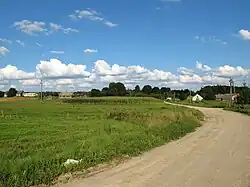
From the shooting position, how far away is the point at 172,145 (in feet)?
63.4

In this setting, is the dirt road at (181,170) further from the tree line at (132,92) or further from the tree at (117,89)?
the tree at (117,89)

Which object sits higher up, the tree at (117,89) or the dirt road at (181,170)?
the tree at (117,89)

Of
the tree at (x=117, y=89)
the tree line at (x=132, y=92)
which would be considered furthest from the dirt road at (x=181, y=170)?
the tree at (x=117, y=89)

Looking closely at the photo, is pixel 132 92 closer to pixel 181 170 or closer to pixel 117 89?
pixel 117 89

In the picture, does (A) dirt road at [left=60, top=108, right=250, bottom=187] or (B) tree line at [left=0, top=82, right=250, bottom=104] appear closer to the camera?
(A) dirt road at [left=60, top=108, right=250, bottom=187]

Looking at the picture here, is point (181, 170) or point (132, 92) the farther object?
point (132, 92)

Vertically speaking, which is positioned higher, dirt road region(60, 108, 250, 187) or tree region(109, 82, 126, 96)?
tree region(109, 82, 126, 96)

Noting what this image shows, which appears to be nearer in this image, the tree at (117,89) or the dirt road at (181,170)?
the dirt road at (181,170)

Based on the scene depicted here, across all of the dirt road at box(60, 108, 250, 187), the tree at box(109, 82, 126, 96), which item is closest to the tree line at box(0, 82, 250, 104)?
the tree at box(109, 82, 126, 96)

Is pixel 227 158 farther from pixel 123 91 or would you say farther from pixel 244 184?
pixel 123 91

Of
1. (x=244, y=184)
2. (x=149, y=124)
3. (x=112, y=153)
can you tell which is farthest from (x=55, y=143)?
(x=149, y=124)

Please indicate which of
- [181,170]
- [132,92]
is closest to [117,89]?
[132,92]

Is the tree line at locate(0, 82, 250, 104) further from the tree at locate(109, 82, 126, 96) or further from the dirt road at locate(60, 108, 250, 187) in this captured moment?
the dirt road at locate(60, 108, 250, 187)

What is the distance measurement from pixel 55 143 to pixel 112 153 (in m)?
2.78
